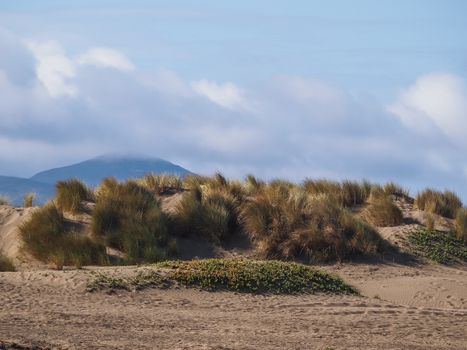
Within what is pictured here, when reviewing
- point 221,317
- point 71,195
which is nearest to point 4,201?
point 71,195

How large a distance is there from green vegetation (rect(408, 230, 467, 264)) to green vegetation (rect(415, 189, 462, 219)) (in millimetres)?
1961

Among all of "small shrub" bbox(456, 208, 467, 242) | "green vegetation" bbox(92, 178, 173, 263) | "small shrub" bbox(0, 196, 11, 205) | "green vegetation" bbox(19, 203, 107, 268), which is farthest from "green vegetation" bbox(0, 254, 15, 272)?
"small shrub" bbox(456, 208, 467, 242)

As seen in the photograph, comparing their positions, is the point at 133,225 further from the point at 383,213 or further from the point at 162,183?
the point at 383,213

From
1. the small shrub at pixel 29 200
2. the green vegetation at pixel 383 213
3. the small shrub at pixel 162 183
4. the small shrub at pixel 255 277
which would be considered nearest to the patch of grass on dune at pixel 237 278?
the small shrub at pixel 255 277

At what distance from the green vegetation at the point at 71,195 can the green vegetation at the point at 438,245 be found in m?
8.66

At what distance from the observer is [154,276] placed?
1619 cm

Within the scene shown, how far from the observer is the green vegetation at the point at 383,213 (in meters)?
24.2

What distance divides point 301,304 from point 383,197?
33.1 feet

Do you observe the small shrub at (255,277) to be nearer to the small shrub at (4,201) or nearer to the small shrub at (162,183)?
the small shrub at (162,183)

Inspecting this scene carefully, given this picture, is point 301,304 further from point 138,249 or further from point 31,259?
point 31,259

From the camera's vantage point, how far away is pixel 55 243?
2039 centimetres

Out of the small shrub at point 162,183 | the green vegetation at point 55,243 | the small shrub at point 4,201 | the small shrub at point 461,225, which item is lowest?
the green vegetation at point 55,243

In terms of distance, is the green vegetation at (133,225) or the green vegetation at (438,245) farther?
the green vegetation at (438,245)

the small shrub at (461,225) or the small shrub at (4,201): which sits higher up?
the small shrub at (4,201)
